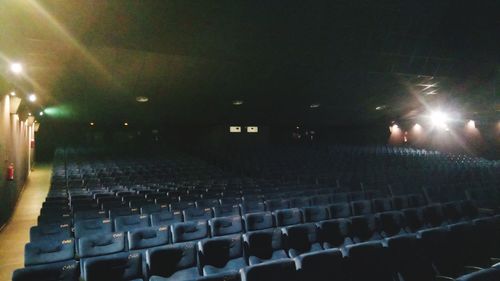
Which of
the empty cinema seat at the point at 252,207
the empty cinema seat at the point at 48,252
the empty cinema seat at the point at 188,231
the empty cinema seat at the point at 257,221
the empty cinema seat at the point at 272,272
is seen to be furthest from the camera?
the empty cinema seat at the point at 252,207

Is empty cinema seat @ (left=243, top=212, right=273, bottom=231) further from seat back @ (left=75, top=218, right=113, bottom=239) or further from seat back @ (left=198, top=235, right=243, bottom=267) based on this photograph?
seat back @ (left=75, top=218, right=113, bottom=239)

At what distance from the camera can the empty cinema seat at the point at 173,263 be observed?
10.7ft

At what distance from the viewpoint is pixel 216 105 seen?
13.5 m

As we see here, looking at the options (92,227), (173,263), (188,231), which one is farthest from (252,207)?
(92,227)

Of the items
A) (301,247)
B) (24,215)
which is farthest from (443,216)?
(24,215)

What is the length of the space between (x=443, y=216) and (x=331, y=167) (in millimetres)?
7276

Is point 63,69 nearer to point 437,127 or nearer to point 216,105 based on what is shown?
point 216,105

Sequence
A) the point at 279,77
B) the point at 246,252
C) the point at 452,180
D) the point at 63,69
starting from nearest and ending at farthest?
the point at 246,252
the point at 63,69
the point at 452,180
the point at 279,77

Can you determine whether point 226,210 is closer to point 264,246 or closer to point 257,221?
point 257,221

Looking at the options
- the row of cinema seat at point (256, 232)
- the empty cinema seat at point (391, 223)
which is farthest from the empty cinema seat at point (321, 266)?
the empty cinema seat at point (391, 223)

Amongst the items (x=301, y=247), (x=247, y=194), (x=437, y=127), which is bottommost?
(x=301, y=247)

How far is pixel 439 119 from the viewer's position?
19297 millimetres

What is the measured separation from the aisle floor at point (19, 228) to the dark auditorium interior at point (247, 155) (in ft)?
0.18

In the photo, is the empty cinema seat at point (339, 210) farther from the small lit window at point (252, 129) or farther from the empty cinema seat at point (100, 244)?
the small lit window at point (252, 129)
